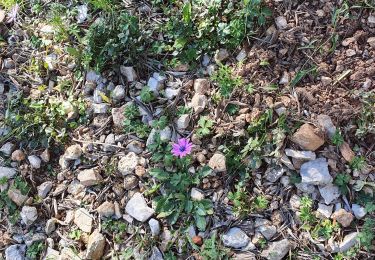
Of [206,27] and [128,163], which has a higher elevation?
[206,27]

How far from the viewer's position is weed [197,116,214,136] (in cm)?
301

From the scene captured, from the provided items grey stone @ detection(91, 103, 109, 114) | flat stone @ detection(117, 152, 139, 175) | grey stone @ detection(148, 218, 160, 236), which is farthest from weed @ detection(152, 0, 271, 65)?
grey stone @ detection(148, 218, 160, 236)

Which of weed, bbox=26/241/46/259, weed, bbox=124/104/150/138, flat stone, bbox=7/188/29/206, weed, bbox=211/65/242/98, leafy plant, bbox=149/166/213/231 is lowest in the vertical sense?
weed, bbox=26/241/46/259

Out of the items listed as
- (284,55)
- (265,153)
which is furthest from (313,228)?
(284,55)

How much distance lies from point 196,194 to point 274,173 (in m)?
0.46

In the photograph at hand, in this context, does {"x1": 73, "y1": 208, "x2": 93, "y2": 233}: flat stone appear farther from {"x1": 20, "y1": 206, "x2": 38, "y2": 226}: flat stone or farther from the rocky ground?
{"x1": 20, "y1": 206, "x2": 38, "y2": 226}: flat stone

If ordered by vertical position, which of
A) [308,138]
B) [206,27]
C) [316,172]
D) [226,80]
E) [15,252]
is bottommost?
[15,252]

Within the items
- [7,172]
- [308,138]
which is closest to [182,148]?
[308,138]

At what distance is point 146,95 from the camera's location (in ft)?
10.4

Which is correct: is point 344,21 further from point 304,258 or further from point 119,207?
point 119,207

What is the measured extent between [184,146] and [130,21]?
0.91 meters

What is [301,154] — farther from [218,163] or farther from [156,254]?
[156,254]

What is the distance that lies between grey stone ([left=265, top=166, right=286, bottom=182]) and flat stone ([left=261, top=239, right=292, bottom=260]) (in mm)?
350

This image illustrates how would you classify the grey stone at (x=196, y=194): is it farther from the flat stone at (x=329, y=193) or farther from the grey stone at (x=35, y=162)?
the grey stone at (x=35, y=162)
